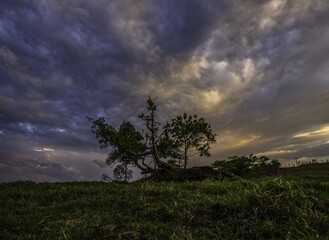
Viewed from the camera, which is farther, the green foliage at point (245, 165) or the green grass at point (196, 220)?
the green foliage at point (245, 165)

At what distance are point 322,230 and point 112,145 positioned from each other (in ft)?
95.5

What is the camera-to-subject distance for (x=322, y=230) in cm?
790

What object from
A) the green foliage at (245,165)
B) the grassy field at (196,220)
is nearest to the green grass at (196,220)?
the grassy field at (196,220)

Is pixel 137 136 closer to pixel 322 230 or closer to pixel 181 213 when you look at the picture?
pixel 181 213

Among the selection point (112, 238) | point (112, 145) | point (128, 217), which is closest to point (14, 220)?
point (128, 217)

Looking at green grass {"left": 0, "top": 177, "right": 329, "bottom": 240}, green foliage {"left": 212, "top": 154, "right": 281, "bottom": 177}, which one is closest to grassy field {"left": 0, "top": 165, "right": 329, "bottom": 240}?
green grass {"left": 0, "top": 177, "right": 329, "bottom": 240}

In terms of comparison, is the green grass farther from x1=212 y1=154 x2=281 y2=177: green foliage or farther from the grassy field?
x1=212 y1=154 x2=281 y2=177: green foliage

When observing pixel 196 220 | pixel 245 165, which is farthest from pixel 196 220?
pixel 245 165

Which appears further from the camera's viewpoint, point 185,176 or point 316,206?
point 185,176

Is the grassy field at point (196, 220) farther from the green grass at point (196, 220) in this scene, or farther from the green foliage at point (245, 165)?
the green foliage at point (245, 165)

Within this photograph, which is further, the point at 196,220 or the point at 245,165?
the point at 245,165

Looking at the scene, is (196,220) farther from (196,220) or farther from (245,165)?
(245,165)

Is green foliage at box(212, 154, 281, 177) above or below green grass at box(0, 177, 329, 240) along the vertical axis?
above

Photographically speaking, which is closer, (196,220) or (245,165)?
(196,220)
